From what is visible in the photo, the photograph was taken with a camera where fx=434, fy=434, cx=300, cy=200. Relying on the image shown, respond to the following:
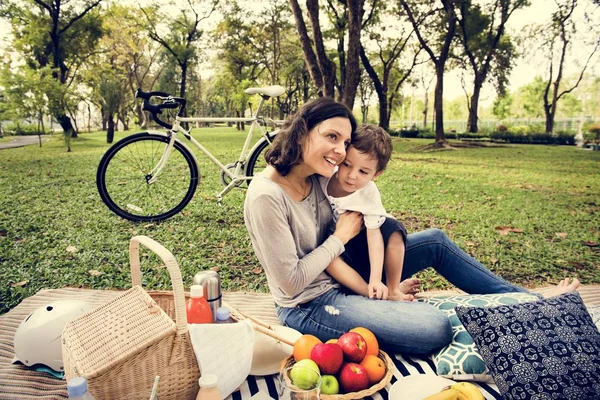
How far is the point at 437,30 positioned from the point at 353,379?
10.3m

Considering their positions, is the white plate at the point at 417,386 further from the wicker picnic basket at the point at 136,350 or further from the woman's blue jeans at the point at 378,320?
the wicker picnic basket at the point at 136,350

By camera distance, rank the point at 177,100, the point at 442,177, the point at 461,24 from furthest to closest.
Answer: the point at 461,24
the point at 442,177
the point at 177,100

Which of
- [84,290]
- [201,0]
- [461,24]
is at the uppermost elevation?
[461,24]

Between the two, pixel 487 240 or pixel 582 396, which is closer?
pixel 582 396

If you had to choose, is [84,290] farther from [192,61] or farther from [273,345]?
[192,61]

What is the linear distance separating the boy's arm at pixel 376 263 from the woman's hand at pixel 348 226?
71 mm

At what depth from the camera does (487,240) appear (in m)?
3.61

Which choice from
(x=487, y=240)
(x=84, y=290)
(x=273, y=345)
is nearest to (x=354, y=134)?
(x=273, y=345)

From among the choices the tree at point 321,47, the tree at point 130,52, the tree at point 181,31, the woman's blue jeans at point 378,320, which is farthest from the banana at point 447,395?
the tree at point 181,31

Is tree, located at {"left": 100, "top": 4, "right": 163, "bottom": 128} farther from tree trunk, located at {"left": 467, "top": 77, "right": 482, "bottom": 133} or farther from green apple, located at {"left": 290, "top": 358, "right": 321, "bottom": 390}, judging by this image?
tree trunk, located at {"left": 467, "top": 77, "right": 482, "bottom": 133}

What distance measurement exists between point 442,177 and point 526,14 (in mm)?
5099

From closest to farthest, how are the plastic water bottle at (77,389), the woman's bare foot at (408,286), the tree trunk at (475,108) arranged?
the plastic water bottle at (77,389), the woman's bare foot at (408,286), the tree trunk at (475,108)

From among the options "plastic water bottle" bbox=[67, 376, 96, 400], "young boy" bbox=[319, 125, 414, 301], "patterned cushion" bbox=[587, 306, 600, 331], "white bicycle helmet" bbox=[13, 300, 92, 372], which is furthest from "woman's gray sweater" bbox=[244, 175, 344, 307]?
"patterned cushion" bbox=[587, 306, 600, 331]

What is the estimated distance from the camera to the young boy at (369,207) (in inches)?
67.6
